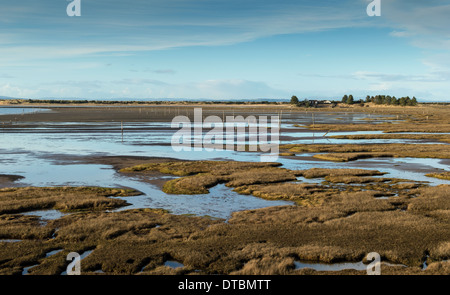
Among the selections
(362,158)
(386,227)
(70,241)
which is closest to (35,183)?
(70,241)

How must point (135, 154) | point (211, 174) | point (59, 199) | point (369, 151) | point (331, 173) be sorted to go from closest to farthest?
point (59, 199), point (211, 174), point (331, 173), point (135, 154), point (369, 151)

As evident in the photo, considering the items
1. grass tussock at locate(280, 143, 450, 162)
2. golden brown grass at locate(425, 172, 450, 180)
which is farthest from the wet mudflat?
grass tussock at locate(280, 143, 450, 162)

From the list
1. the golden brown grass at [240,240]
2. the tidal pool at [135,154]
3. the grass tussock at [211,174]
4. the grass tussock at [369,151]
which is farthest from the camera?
the grass tussock at [369,151]

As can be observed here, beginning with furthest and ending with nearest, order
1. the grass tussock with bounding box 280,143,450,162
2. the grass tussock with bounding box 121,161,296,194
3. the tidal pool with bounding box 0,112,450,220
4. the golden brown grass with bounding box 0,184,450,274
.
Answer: the grass tussock with bounding box 280,143,450,162 < the grass tussock with bounding box 121,161,296,194 < the tidal pool with bounding box 0,112,450,220 < the golden brown grass with bounding box 0,184,450,274

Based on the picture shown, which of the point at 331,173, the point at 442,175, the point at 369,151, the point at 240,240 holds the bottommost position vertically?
the point at 240,240

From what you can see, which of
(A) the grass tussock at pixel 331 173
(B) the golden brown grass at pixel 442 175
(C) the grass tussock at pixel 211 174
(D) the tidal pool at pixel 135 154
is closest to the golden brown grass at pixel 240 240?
(D) the tidal pool at pixel 135 154

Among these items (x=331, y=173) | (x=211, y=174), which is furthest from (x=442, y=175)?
(x=211, y=174)

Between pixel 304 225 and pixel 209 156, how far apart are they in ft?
89.0

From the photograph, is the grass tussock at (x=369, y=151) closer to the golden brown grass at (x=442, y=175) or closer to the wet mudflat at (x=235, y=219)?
the wet mudflat at (x=235, y=219)

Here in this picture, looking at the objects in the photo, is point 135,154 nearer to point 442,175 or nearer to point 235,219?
point 235,219

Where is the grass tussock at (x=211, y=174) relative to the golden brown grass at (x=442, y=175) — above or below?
above

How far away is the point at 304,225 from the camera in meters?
18.9

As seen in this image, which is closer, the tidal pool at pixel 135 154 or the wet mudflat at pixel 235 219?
the wet mudflat at pixel 235 219

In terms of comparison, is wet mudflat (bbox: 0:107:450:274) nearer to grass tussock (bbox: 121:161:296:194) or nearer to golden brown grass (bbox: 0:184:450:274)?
golden brown grass (bbox: 0:184:450:274)
